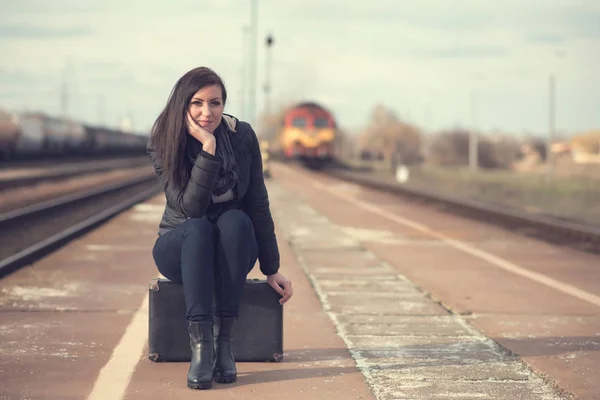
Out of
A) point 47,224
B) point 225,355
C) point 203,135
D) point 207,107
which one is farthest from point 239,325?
point 47,224

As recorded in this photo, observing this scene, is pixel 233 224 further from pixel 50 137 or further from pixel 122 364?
pixel 50 137

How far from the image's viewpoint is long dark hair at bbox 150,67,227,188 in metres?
5.79

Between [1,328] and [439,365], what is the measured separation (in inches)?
112

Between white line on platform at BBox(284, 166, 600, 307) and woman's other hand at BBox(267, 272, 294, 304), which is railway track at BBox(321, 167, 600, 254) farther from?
woman's other hand at BBox(267, 272, 294, 304)

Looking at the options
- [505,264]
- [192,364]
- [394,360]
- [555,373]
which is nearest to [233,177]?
[192,364]

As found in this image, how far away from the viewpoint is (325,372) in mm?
6027

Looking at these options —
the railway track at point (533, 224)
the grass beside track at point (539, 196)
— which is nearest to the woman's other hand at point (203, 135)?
the railway track at point (533, 224)

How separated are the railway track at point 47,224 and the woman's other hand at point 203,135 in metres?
5.26

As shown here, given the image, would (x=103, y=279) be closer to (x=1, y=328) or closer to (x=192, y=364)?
(x=1, y=328)

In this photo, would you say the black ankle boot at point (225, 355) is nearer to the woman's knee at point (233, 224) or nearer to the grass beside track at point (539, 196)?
the woman's knee at point (233, 224)

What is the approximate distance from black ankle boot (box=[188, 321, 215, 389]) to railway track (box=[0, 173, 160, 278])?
5281mm

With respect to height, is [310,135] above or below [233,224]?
below

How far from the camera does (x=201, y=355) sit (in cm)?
564

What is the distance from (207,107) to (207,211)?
0.52 meters
